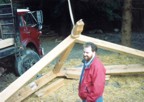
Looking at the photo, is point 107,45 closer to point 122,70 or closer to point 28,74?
point 122,70

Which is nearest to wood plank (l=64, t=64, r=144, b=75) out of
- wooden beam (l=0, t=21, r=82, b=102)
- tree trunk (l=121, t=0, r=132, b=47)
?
wooden beam (l=0, t=21, r=82, b=102)

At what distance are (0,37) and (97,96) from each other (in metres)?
4.49

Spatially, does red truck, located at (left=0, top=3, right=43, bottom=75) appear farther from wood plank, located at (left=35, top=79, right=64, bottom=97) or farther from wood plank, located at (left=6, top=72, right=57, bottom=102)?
wood plank, located at (left=35, top=79, right=64, bottom=97)

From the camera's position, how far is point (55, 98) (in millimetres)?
7320

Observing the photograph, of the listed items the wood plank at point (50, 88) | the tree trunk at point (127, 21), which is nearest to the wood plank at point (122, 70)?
the wood plank at point (50, 88)

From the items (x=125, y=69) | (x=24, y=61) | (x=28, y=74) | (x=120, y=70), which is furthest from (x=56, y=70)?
(x=28, y=74)

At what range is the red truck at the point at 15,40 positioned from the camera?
8.03 metres

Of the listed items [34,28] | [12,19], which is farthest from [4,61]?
[34,28]

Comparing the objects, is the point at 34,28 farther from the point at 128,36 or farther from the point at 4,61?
the point at 128,36

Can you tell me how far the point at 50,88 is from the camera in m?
7.66

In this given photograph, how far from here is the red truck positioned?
8.03m

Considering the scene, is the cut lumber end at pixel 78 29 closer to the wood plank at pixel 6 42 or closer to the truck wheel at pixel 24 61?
the wood plank at pixel 6 42

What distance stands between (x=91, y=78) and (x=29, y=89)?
9.15 feet

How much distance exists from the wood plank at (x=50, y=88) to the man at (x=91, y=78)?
261 cm
